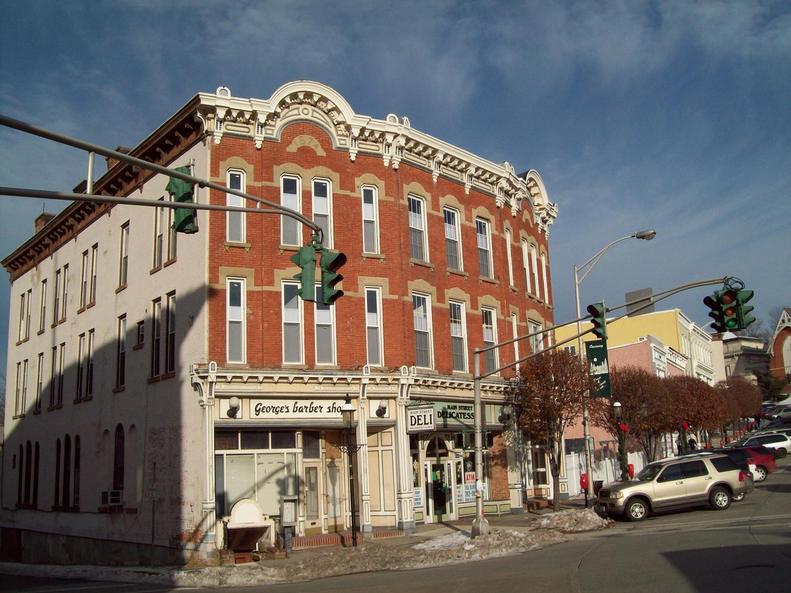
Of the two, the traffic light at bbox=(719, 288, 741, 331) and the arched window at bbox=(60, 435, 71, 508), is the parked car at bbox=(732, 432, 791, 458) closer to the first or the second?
the traffic light at bbox=(719, 288, 741, 331)

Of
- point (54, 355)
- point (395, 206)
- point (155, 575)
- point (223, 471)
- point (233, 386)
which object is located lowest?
point (155, 575)

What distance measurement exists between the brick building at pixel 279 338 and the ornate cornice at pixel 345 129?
69mm

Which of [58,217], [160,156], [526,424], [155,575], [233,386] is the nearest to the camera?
[155,575]

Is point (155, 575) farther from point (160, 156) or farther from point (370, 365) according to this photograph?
point (160, 156)

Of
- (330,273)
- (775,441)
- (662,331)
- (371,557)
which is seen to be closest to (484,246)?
(371,557)

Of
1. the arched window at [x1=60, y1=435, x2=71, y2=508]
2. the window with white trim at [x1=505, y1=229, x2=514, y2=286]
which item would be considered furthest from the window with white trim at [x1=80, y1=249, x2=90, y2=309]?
the window with white trim at [x1=505, y1=229, x2=514, y2=286]

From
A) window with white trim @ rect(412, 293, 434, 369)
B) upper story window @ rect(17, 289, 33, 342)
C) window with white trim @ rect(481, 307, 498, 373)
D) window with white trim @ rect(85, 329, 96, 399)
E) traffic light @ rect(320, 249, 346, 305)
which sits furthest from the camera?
upper story window @ rect(17, 289, 33, 342)

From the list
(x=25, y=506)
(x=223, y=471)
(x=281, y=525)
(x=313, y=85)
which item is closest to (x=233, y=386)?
(x=223, y=471)

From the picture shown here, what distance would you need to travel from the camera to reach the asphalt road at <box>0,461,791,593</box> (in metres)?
12.4

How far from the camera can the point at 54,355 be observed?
119ft

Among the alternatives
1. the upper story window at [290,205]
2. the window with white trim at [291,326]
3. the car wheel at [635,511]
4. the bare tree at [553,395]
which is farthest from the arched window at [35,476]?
the car wheel at [635,511]

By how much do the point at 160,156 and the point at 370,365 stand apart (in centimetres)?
1034

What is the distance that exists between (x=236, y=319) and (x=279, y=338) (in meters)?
1.48

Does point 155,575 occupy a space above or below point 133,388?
below
